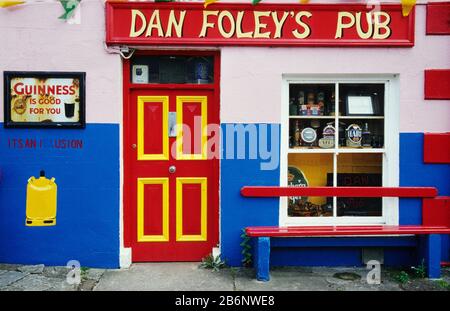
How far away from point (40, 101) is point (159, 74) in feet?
4.99

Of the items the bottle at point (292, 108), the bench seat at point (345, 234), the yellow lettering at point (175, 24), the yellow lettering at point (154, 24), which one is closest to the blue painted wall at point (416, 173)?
the bench seat at point (345, 234)

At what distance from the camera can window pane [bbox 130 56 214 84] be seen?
6758 millimetres

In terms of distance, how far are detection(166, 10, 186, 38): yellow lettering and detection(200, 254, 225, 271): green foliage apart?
283 cm

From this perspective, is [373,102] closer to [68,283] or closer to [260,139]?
[260,139]

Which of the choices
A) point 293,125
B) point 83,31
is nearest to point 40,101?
point 83,31

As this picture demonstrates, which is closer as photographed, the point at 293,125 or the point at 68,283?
the point at 68,283

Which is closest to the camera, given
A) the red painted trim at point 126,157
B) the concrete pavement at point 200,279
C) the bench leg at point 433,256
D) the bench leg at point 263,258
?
the concrete pavement at point 200,279

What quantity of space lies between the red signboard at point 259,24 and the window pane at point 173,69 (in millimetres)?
345

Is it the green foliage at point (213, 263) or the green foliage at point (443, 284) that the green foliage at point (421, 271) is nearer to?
the green foliage at point (443, 284)

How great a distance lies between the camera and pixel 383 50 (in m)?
6.57

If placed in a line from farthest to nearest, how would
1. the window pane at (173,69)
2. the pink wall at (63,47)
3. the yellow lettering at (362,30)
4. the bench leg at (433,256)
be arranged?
the window pane at (173,69) → the yellow lettering at (362,30) → the pink wall at (63,47) → the bench leg at (433,256)

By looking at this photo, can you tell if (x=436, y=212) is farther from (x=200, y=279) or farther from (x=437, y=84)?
(x=200, y=279)

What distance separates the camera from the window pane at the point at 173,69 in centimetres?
676

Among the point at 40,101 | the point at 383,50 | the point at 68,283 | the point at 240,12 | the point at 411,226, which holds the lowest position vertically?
the point at 68,283
